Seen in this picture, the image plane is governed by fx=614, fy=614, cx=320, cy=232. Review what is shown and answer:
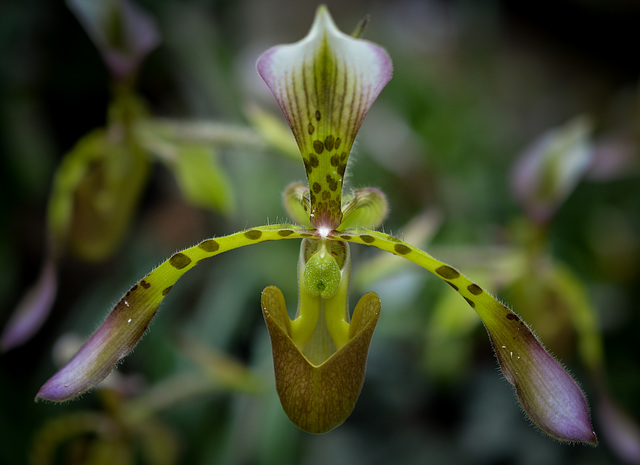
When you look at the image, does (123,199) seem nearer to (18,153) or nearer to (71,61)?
(18,153)

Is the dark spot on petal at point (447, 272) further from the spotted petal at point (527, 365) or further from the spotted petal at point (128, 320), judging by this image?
the spotted petal at point (128, 320)

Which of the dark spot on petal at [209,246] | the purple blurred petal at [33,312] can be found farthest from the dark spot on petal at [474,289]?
the purple blurred petal at [33,312]

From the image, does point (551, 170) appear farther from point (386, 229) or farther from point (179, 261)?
point (179, 261)

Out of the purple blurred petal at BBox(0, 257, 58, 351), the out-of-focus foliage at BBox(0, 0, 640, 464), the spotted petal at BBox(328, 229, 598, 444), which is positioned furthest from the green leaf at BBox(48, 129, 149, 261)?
the spotted petal at BBox(328, 229, 598, 444)

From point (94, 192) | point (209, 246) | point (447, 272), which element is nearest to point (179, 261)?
point (209, 246)

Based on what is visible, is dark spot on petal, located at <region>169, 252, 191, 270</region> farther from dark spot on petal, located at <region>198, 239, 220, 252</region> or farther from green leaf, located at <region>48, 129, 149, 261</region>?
green leaf, located at <region>48, 129, 149, 261</region>

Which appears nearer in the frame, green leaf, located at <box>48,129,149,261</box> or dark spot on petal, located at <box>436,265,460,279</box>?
dark spot on petal, located at <box>436,265,460,279</box>
